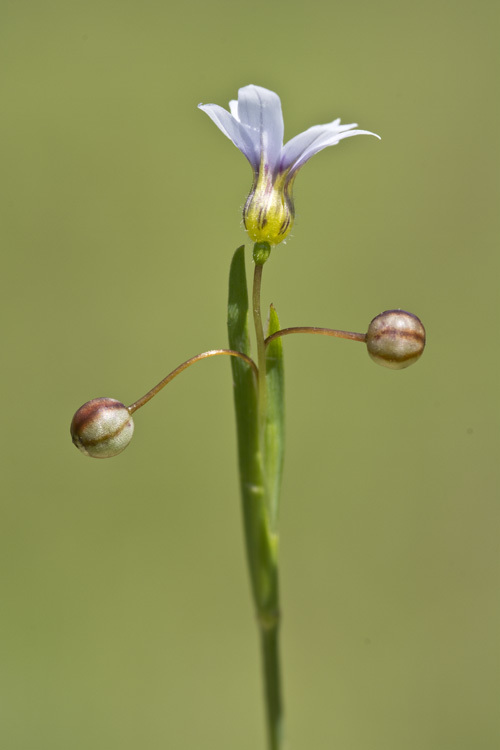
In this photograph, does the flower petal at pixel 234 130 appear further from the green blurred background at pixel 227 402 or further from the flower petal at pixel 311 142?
the green blurred background at pixel 227 402

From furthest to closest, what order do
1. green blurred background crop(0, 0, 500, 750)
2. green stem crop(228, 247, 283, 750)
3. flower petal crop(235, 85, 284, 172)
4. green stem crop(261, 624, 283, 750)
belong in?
green blurred background crop(0, 0, 500, 750), green stem crop(261, 624, 283, 750), green stem crop(228, 247, 283, 750), flower petal crop(235, 85, 284, 172)

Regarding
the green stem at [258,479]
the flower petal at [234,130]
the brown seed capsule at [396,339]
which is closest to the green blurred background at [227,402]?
the green stem at [258,479]

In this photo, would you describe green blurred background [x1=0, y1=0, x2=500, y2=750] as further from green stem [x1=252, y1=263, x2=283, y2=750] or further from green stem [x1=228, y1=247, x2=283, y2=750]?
green stem [x1=228, y1=247, x2=283, y2=750]

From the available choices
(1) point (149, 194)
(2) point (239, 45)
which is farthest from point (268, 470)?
(2) point (239, 45)

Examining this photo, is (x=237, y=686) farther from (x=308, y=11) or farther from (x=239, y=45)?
(x=308, y=11)

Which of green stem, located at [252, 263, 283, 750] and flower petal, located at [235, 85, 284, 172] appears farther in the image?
green stem, located at [252, 263, 283, 750]

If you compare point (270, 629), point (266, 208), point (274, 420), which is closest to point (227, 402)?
point (270, 629)

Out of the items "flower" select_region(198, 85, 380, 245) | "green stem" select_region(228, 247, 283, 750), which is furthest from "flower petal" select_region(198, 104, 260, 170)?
"green stem" select_region(228, 247, 283, 750)
